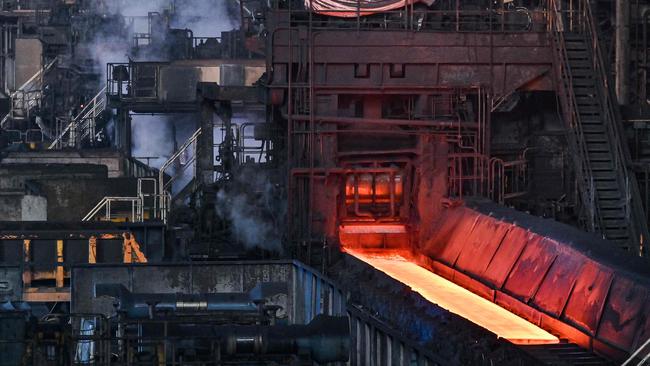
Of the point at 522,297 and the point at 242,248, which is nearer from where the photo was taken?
the point at 522,297

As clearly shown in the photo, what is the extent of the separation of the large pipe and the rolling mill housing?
1.8 inches

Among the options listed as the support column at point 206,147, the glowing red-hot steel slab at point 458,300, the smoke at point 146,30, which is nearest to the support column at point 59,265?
the glowing red-hot steel slab at point 458,300

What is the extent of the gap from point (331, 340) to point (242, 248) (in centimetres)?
1418

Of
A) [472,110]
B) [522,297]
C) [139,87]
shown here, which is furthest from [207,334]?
[139,87]

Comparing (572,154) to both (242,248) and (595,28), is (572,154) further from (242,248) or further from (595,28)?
(242,248)

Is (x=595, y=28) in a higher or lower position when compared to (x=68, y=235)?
higher

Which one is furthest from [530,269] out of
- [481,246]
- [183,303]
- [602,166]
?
[602,166]

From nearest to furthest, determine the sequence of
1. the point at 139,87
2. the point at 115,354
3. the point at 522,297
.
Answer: the point at 115,354 < the point at 522,297 < the point at 139,87

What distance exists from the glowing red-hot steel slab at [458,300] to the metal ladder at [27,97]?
82.6 feet

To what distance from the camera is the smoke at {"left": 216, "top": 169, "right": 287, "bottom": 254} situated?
32.1m

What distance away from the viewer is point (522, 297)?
24969 mm

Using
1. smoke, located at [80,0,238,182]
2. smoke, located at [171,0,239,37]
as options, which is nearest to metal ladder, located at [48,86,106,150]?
smoke, located at [80,0,238,182]

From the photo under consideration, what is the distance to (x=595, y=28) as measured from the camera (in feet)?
104

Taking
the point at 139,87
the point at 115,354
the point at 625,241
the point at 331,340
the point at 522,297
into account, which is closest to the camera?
the point at 331,340
